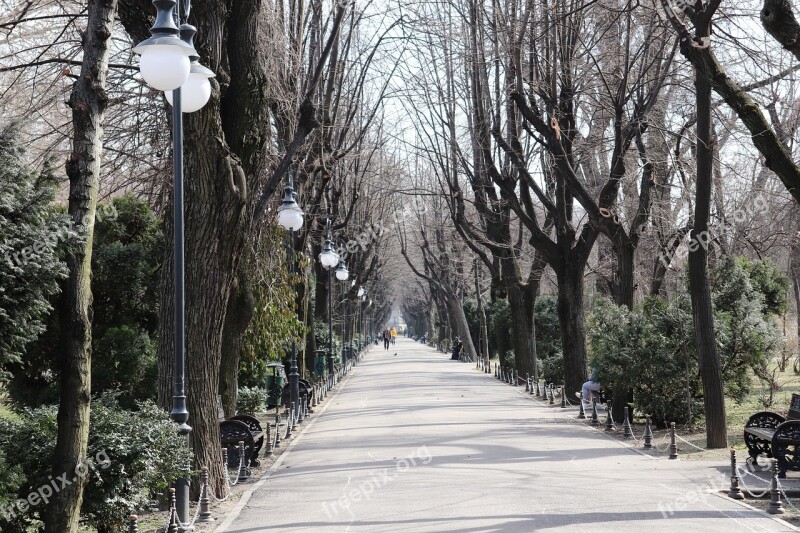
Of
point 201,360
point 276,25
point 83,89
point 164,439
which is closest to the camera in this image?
point 83,89

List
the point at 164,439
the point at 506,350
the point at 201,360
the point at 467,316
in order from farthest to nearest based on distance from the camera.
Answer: the point at 467,316 → the point at 506,350 → the point at 201,360 → the point at 164,439

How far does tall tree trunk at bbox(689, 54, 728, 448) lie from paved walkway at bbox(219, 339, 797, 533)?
4.77ft

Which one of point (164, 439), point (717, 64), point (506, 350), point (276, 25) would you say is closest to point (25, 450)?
point (164, 439)

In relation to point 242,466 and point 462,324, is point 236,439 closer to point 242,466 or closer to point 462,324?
point 242,466

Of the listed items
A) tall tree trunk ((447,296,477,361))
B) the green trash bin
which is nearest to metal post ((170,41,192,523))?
the green trash bin

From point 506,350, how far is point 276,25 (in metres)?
26.2

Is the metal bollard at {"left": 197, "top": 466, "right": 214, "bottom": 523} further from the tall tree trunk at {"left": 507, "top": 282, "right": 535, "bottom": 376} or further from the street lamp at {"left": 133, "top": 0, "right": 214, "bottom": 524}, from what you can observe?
the tall tree trunk at {"left": 507, "top": 282, "right": 535, "bottom": 376}

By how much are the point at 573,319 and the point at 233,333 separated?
9.64 meters

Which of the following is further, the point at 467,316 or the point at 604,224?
the point at 467,316

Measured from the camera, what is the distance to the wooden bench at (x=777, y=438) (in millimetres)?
11711

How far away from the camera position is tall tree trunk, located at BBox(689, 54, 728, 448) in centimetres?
1473

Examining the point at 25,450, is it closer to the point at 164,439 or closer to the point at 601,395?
the point at 164,439

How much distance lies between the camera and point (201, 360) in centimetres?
1138

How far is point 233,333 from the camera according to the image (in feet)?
57.0
